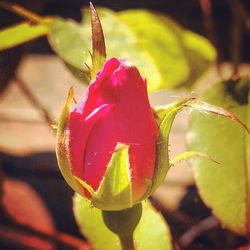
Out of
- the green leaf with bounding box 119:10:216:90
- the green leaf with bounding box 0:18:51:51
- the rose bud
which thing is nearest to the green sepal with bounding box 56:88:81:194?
the rose bud

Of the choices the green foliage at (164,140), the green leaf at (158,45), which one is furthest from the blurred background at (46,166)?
the green foliage at (164,140)

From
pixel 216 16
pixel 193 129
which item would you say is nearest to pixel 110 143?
pixel 193 129

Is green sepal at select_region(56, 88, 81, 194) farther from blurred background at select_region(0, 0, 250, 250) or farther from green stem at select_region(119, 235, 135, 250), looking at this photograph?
blurred background at select_region(0, 0, 250, 250)

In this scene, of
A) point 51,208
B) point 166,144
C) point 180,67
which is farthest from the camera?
point 51,208

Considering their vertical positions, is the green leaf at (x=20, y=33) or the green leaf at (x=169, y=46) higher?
the green leaf at (x=20, y=33)

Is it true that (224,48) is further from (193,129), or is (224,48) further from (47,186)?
(193,129)

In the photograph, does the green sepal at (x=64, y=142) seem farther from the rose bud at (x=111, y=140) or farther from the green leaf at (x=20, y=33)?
the green leaf at (x=20, y=33)
